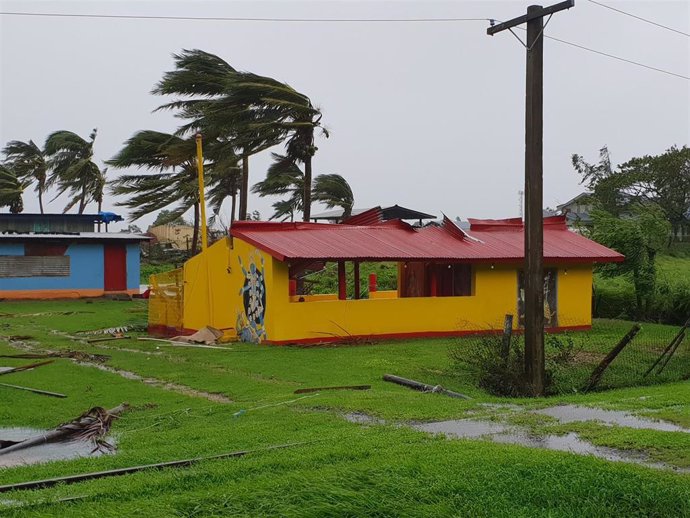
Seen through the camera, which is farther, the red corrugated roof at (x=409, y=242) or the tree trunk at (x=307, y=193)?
the tree trunk at (x=307, y=193)

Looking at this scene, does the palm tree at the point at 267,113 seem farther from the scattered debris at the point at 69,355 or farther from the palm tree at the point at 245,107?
the scattered debris at the point at 69,355

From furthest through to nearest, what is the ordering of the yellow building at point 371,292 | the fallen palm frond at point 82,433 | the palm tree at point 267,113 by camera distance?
the palm tree at point 267,113 < the yellow building at point 371,292 < the fallen palm frond at point 82,433

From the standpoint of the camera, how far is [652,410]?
10.9 meters

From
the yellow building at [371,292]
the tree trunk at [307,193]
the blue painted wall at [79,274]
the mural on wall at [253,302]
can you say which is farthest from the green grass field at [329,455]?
the blue painted wall at [79,274]

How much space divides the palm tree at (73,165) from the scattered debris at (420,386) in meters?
44.4

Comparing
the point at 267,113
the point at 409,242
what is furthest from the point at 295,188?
the point at 409,242

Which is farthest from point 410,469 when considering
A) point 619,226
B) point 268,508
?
point 619,226

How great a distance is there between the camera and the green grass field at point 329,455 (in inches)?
237

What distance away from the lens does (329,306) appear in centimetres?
2183

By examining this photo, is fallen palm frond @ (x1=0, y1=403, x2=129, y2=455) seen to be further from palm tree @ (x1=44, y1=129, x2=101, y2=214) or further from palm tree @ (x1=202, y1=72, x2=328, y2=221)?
palm tree @ (x1=44, y1=129, x2=101, y2=214)

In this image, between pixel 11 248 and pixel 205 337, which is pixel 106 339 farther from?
pixel 11 248

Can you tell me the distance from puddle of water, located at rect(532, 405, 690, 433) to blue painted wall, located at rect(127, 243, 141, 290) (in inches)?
1248

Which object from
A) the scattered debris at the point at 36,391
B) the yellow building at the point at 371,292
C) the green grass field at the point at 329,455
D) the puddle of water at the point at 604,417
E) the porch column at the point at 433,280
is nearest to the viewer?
the green grass field at the point at 329,455

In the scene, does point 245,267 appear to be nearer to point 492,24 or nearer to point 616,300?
point 492,24
